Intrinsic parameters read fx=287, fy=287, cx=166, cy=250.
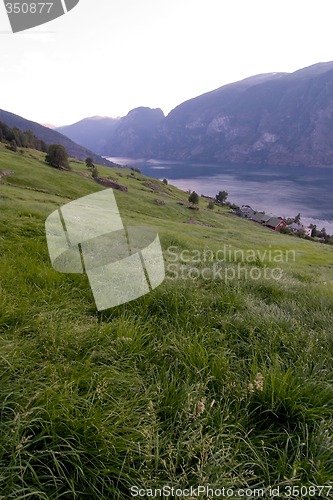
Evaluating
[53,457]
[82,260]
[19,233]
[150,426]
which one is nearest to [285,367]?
[150,426]

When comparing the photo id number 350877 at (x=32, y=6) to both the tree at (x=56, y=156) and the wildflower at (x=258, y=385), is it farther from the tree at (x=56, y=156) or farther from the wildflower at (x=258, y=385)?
the tree at (x=56, y=156)

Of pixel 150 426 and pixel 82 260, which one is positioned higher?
pixel 82 260

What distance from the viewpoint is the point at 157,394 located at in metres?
2.80

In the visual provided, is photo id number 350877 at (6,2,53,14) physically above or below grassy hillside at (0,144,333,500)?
above

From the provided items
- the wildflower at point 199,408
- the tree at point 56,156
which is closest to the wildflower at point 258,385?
the wildflower at point 199,408

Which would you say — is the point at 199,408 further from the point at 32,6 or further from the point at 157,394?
the point at 32,6

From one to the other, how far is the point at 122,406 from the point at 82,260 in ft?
14.2

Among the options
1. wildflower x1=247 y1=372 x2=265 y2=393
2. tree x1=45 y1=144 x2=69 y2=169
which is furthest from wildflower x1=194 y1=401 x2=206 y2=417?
tree x1=45 y1=144 x2=69 y2=169

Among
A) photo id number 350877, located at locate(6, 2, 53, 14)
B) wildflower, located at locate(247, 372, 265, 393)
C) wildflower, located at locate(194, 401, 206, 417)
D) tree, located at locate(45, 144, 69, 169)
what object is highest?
tree, located at locate(45, 144, 69, 169)

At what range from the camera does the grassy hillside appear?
2.10 metres

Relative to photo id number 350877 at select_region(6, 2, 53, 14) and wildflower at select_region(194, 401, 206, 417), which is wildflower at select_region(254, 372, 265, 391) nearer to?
wildflower at select_region(194, 401, 206, 417)

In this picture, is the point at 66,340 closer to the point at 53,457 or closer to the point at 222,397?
the point at 53,457

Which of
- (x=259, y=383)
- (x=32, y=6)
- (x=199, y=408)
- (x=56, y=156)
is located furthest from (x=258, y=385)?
(x=56, y=156)

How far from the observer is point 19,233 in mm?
8242
